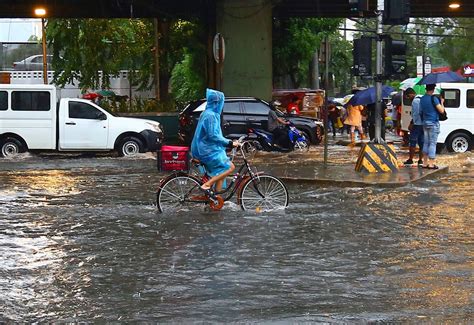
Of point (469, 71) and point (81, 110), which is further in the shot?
point (469, 71)

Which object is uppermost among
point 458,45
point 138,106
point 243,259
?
point 458,45

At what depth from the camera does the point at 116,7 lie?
2870 cm

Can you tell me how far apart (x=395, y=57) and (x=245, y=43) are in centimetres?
1053

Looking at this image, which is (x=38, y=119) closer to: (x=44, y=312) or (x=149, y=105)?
(x=149, y=105)

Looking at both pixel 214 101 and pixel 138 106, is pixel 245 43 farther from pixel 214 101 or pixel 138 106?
pixel 214 101

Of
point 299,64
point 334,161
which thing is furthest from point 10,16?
point 334,161

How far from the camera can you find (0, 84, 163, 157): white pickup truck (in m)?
21.7

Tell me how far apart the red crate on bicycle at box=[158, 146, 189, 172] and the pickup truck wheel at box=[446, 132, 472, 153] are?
12631 mm

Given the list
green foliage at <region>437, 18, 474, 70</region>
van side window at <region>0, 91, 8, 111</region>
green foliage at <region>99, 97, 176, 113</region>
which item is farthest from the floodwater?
green foliage at <region>437, 18, 474, 70</region>

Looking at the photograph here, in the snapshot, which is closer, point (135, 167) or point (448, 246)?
point (448, 246)

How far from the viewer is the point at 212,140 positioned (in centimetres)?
1118

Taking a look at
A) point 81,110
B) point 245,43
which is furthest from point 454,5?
point 81,110

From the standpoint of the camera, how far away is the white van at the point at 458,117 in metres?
23.1

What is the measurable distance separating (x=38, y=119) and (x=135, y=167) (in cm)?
416
